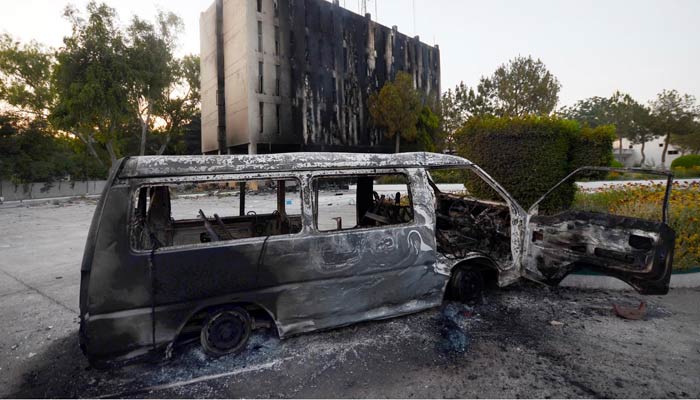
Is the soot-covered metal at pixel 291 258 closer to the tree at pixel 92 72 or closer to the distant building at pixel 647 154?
the tree at pixel 92 72

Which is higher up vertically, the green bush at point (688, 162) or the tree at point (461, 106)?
the tree at point (461, 106)

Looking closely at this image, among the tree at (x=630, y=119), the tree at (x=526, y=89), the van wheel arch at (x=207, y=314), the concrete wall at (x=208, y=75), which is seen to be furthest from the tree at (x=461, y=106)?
the van wheel arch at (x=207, y=314)

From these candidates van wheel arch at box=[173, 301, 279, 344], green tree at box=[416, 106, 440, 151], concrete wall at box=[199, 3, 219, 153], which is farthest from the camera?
green tree at box=[416, 106, 440, 151]

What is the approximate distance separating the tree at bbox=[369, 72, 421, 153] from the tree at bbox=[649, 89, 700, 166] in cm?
3249

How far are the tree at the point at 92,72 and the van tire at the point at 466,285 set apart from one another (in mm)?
27621

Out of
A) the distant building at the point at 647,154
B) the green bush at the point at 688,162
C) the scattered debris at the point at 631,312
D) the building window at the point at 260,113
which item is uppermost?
the building window at the point at 260,113

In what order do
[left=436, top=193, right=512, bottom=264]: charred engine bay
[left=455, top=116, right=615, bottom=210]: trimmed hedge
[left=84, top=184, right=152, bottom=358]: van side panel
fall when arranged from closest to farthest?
[left=84, top=184, right=152, bottom=358]: van side panel → [left=436, top=193, right=512, bottom=264]: charred engine bay → [left=455, top=116, right=615, bottom=210]: trimmed hedge

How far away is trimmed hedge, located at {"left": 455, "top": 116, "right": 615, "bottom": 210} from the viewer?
8.08 m

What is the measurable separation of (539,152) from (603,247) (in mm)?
4544

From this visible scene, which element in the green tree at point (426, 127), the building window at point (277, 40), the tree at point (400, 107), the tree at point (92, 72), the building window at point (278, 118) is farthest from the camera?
the green tree at point (426, 127)

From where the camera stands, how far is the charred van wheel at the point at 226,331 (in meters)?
3.28

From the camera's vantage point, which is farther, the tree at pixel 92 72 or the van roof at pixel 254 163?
the tree at pixel 92 72

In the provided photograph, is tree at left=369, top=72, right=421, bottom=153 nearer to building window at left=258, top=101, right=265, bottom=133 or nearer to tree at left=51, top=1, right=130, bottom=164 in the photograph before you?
building window at left=258, top=101, right=265, bottom=133

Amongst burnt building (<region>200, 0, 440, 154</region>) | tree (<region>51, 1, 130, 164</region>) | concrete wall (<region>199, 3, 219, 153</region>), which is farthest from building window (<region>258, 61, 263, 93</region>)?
tree (<region>51, 1, 130, 164</region>)
